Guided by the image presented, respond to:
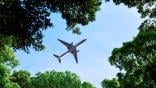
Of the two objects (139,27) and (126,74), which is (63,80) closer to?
(126,74)

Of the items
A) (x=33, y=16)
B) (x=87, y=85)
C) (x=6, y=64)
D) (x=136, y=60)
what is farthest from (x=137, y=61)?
(x=87, y=85)

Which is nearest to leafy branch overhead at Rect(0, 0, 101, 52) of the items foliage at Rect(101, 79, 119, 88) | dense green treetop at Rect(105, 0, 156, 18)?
dense green treetop at Rect(105, 0, 156, 18)

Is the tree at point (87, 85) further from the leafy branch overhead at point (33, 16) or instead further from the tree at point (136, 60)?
the leafy branch overhead at point (33, 16)

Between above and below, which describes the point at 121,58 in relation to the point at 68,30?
above

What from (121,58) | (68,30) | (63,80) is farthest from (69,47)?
(68,30)

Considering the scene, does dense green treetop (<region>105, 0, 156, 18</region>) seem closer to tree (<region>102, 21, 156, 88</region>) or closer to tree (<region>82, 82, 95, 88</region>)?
tree (<region>102, 21, 156, 88</region>)

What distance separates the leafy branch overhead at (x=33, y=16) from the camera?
20.8 metres

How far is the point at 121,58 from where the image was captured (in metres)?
42.5

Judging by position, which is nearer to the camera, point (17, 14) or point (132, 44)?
point (17, 14)

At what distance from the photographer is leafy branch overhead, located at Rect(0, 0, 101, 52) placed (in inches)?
819

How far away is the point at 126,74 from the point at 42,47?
21103 millimetres

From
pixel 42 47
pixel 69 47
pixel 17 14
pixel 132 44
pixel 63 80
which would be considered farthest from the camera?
pixel 69 47

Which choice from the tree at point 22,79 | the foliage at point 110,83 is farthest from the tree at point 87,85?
the foliage at point 110,83

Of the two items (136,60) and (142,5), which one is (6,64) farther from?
(142,5)
